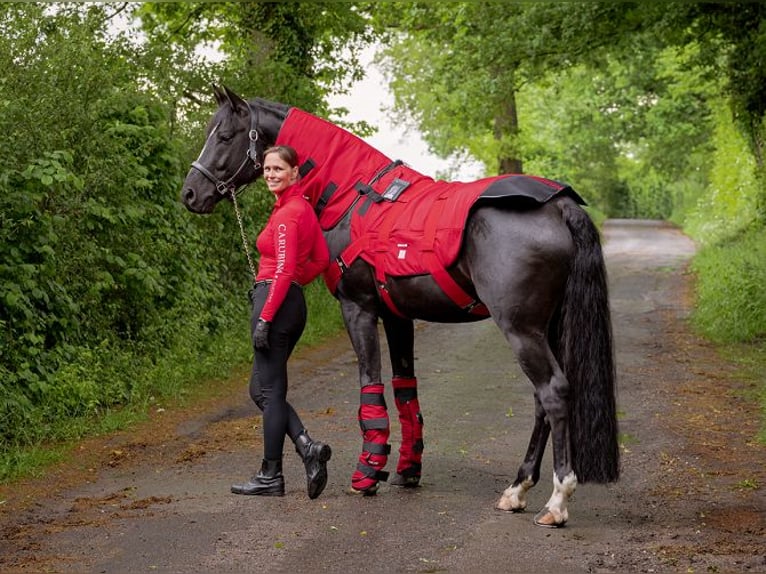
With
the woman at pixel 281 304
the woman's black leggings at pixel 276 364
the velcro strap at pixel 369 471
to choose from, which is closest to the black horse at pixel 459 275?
the velcro strap at pixel 369 471

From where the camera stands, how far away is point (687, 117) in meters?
36.6

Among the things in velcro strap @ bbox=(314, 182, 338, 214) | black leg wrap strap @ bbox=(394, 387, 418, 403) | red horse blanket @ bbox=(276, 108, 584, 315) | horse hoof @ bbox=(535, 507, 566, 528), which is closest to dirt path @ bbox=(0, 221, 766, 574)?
horse hoof @ bbox=(535, 507, 566, 528)

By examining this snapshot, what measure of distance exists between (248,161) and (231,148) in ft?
0.45

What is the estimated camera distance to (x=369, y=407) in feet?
21.2

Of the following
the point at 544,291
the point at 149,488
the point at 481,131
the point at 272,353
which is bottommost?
the point at 149,488

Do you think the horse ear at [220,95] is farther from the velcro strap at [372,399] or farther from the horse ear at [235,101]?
the velcro strap at [372,399]

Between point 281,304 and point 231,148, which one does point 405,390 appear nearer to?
point 281,304

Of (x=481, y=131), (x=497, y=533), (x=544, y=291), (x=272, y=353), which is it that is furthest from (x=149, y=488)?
(x=481, y=131)

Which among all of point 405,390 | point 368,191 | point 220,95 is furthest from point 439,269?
point 220,95

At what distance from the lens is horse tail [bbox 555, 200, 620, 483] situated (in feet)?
19.2

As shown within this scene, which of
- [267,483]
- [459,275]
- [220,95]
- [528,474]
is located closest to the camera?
[528,474]

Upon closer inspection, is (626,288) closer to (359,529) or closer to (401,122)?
(359,529)

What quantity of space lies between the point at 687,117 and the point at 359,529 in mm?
33480

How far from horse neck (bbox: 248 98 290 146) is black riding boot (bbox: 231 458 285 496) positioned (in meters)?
2.04
